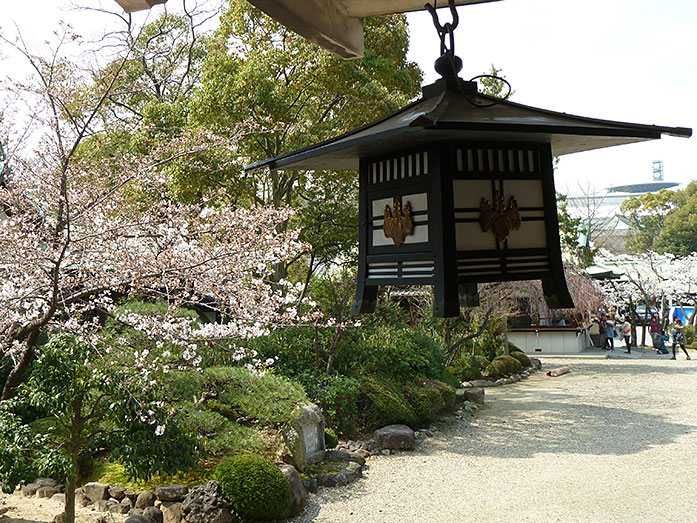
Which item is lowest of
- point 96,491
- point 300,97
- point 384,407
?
point 96,491

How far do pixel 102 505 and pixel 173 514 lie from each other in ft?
2.48

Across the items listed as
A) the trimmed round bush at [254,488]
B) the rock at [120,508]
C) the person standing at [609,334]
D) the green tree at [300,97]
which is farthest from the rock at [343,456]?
the person standing at [609,334]

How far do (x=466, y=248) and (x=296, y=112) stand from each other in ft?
28.9

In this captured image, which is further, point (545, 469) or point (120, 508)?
point (545, 469)

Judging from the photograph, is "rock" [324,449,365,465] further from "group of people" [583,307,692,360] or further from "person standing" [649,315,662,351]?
"person standing" [649,315,662,351]

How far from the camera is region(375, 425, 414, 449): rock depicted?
7.87 metres

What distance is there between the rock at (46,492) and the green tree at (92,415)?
135cm

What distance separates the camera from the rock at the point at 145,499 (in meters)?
5.51

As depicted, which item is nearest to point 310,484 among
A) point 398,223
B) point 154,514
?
point 154,514

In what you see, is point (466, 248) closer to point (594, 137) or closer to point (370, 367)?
point (594, 137)

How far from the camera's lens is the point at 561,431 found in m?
8.84

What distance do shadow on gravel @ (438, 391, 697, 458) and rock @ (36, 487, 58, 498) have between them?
477 centimetres

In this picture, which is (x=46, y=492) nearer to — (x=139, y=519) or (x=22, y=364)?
(x=139, y=519)

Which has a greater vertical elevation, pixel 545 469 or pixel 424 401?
pixel 424 401
